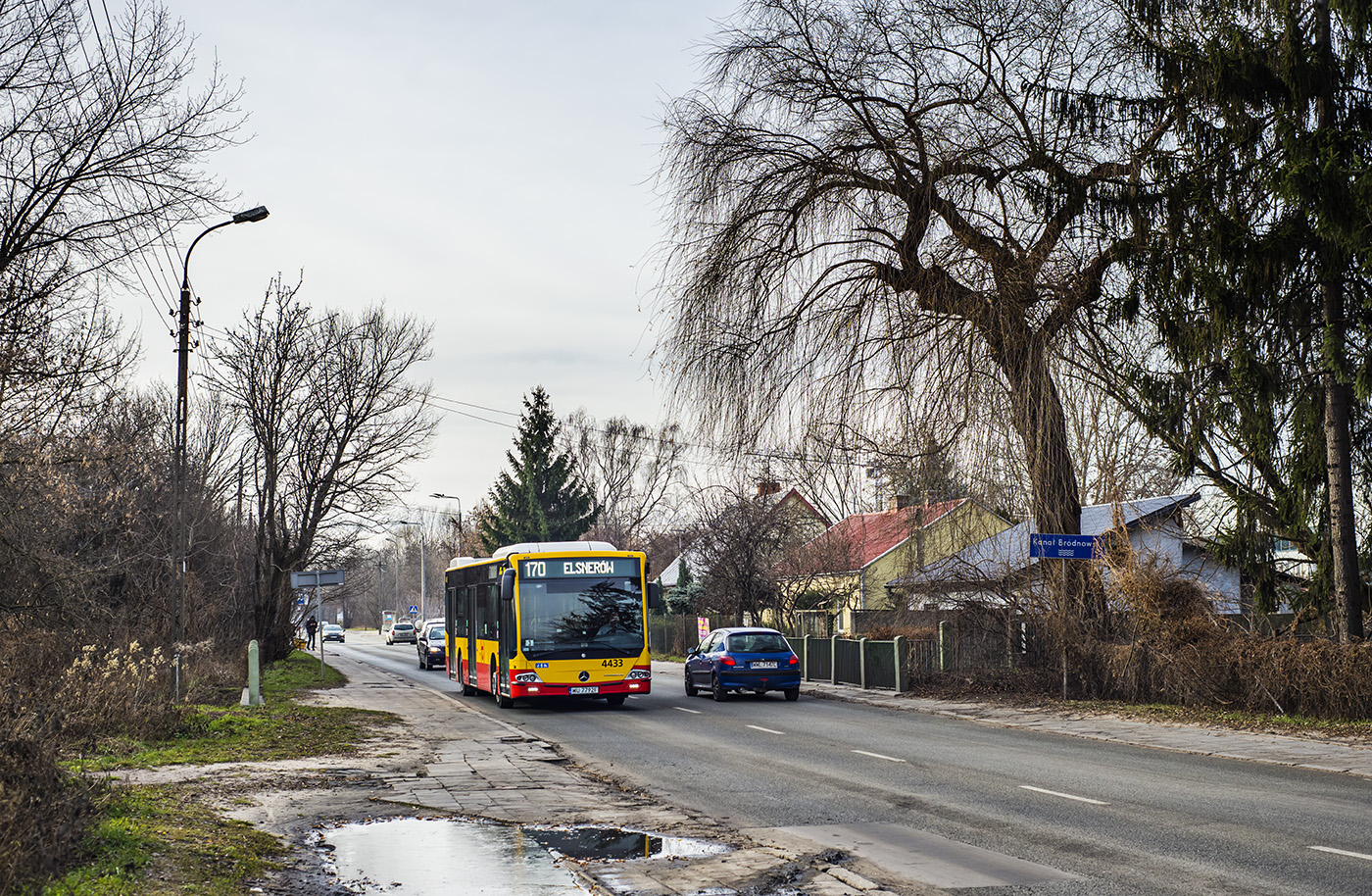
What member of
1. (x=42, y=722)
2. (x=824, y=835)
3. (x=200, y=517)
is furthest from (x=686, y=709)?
(x=200, y=517)

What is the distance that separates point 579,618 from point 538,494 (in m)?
50.6

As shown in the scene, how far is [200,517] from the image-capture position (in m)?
36.9

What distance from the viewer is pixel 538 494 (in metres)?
Result: 74.1

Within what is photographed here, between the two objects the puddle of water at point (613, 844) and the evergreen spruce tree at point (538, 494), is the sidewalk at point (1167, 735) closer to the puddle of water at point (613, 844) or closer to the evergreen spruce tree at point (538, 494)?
the puddle of water at point (613, 844)

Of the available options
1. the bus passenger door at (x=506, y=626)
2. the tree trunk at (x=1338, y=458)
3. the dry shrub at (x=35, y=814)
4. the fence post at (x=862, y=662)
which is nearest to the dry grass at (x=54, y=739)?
the dry shrub at (x=35, y=814)

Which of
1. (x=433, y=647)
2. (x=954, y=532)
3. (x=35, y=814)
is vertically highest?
(x=954, y=532)

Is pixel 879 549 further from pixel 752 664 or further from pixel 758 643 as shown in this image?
pixel 752 664

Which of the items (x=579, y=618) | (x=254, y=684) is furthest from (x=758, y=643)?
(x=254, y=684)

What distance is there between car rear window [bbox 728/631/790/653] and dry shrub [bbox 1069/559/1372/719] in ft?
21.3

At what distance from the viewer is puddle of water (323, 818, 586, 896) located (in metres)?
7.52

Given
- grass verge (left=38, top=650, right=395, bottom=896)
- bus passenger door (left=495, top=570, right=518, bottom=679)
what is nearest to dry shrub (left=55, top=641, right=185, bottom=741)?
grass verge (left=38, top=650, right=395, bottom=896)

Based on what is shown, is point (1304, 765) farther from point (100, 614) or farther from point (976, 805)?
point (100, 614)

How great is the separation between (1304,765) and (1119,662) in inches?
326

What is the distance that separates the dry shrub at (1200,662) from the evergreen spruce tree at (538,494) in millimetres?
52554
